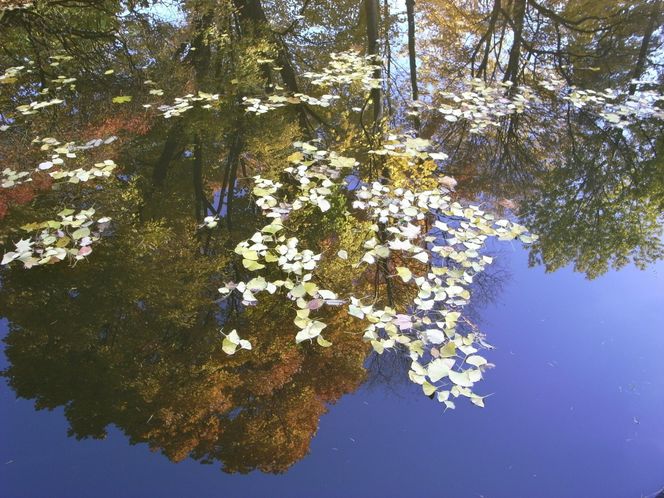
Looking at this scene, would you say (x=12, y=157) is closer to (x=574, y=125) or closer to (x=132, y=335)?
(x=132, y=335)

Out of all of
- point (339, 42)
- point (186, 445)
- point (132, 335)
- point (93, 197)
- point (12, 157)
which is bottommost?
point (186, 445)

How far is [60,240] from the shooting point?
237 cm

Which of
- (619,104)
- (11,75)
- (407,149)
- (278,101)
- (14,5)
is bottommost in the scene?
(407,149)

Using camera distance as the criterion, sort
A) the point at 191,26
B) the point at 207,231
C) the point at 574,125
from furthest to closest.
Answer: the point at 191,26 < the point at 574,125 < the point at 207,231

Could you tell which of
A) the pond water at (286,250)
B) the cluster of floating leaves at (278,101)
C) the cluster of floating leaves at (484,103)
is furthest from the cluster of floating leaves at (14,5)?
the cluster of floating leaves at (484,103)

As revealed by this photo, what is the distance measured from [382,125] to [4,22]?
4.34m

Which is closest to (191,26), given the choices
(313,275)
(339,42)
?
(339,42)

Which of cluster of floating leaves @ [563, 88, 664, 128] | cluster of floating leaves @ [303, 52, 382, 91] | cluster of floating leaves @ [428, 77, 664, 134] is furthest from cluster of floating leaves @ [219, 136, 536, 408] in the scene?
cluster of floating leaves @ [563, 88, 664, 128]

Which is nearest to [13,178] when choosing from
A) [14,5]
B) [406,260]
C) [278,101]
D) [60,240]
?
[60,240]

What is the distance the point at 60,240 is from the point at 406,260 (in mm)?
1833

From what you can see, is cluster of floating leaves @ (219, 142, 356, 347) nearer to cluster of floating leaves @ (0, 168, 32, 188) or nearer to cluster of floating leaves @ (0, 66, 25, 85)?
cluster of floating leaves @ (0, 168, 32, 188)

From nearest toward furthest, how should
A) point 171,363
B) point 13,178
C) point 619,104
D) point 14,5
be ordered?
point 171,363 → point 13,178 → point 619,104 → point 14,5

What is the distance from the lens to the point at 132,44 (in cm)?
497

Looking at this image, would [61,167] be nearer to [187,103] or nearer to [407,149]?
[187,103]
